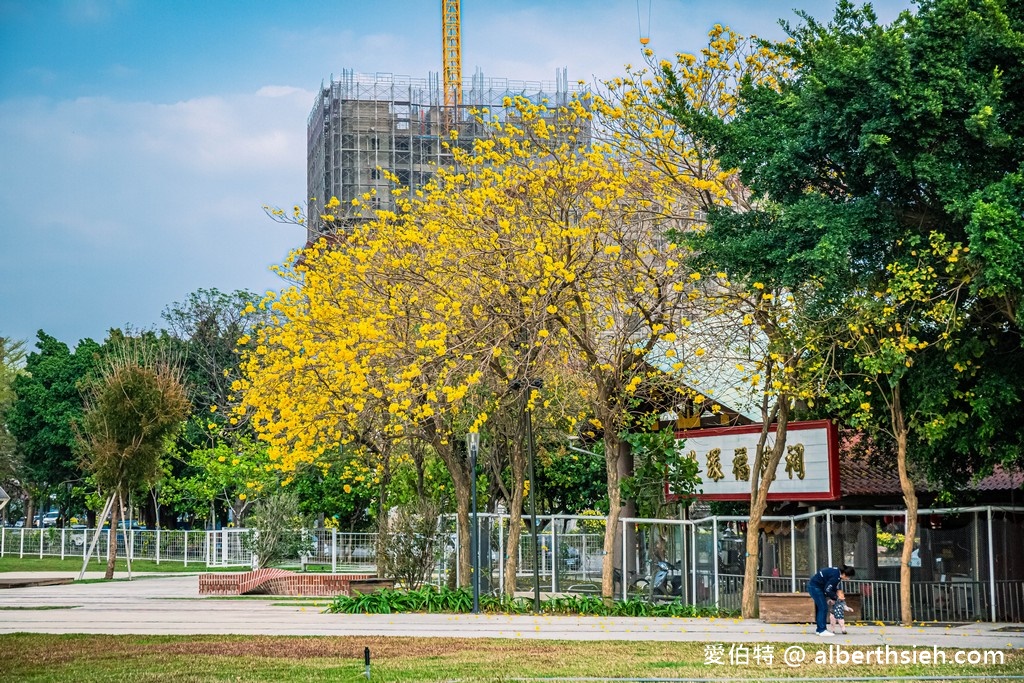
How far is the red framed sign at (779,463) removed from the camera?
21.2m

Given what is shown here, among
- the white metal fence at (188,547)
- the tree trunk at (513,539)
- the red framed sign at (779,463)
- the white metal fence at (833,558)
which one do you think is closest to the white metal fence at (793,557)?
the white metal fence at (833,558)

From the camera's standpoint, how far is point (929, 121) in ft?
47.3

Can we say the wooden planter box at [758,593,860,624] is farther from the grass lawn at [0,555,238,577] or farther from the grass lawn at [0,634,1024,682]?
the grass lawn at [0,555,238,577]

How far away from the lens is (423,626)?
18.2 metres

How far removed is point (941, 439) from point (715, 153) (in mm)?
6204

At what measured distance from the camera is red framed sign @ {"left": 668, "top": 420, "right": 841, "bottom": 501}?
21.2 m

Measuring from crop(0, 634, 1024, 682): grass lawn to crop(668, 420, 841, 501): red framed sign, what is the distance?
6.73m

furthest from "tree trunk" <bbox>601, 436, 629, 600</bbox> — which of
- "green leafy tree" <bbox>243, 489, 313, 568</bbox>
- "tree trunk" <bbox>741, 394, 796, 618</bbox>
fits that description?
"green leafy tree" <bbox>243, 489, 313, 568</bbox>

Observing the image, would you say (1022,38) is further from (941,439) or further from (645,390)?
(645,390)

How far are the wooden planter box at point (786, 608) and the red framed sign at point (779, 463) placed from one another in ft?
11.0

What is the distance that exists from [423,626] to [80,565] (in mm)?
28008

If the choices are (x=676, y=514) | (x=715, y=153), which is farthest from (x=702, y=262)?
(x=676, y=514)

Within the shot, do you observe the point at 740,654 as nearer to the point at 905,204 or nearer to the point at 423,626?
the point at 423,626

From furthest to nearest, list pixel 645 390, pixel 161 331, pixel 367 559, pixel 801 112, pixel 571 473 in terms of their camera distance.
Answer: pixel 161 331 → pixel 367 559 → pixel 571 473 → pixel 645 390 → pixel 801 112
